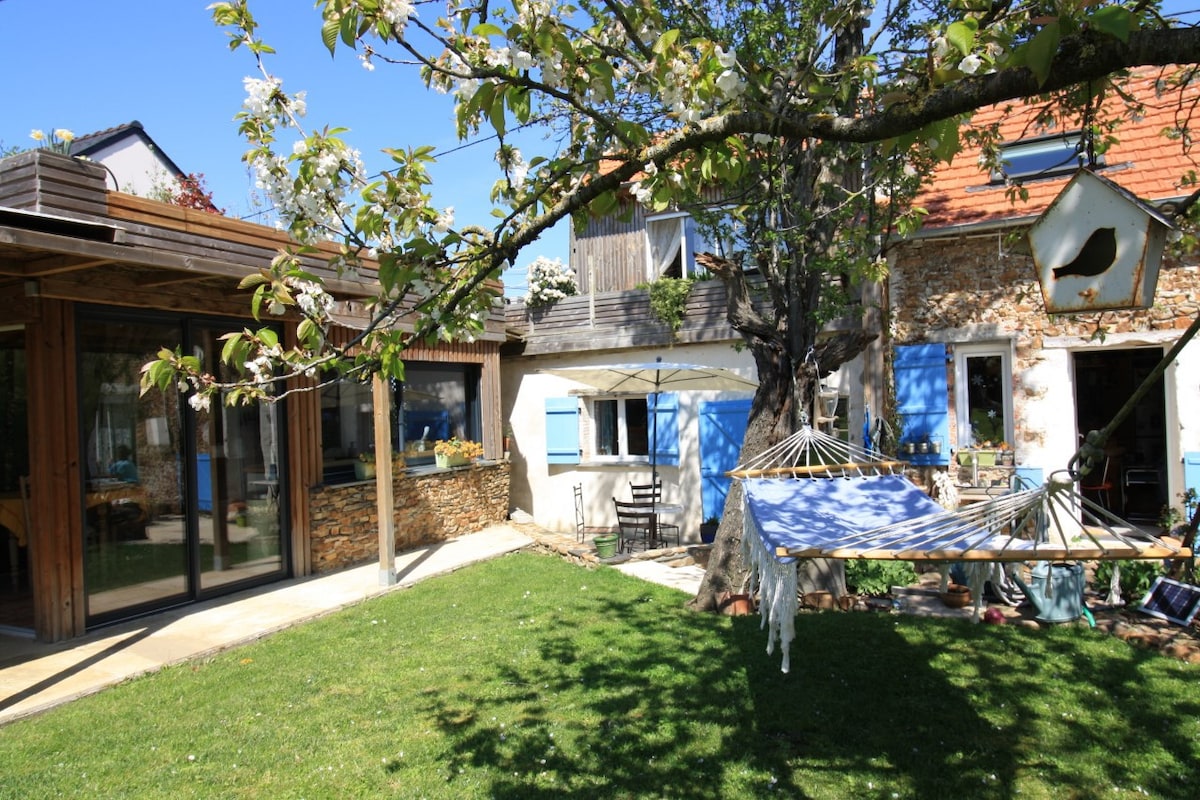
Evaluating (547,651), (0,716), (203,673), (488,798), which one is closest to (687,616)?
(547,651)

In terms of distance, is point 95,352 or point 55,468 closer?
point 55,468

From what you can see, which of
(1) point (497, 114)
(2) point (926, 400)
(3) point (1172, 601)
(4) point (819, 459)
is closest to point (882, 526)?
(4) point (819, 459)

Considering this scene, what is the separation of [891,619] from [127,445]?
6107 mm

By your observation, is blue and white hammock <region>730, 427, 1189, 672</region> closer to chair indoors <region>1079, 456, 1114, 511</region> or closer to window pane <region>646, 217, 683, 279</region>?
chair indoors <region>1079, 456, 1114, 511</region>

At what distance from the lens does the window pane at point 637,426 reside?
10.5m

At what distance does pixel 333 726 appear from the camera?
13.1 feet

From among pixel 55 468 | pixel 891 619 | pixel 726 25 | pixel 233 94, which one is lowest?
pixel 891 619

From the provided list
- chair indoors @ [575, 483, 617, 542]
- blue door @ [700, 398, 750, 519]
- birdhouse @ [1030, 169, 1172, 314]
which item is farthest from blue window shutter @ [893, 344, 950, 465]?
birdhouse @ [1030, 169, 1172, 314]

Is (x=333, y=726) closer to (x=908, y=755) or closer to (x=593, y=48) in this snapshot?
(x=908, y=755)

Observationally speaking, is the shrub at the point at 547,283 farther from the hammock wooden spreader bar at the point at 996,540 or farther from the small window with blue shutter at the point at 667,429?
the hammock wooden spreader bar at the point at 996,540

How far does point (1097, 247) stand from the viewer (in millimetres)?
2338

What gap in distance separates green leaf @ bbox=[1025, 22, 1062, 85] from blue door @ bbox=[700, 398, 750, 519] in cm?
784

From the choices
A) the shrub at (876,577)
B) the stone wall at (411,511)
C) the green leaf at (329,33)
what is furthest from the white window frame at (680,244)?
the green leaf at (329,33)

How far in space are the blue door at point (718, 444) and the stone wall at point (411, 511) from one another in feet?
9.58
